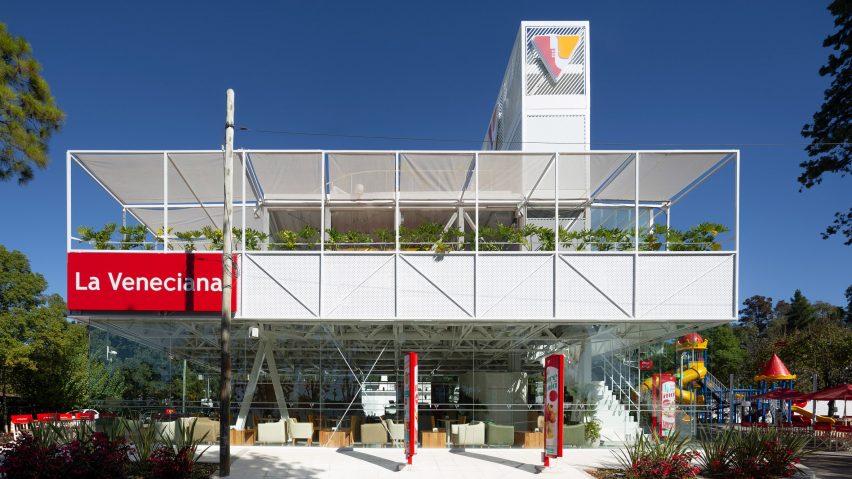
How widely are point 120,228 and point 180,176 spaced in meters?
2.04

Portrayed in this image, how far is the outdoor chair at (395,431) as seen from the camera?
14.7 m

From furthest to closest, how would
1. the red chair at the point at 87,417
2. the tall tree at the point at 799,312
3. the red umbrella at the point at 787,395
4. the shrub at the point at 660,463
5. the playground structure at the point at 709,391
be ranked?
the tall tree at the point at 799,312
the red umbrella at the point at 787,395
the playground structure at the point at 709,391
the red chair at the point at 87,417
the shrub at the point at 660,463

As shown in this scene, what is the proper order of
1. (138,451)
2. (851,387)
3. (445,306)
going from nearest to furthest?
(138,451) → (445,306) → (851,387)

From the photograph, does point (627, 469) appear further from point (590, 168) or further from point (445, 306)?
point (590, 168)

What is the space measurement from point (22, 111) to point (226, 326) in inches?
245

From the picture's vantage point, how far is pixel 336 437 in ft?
48.4

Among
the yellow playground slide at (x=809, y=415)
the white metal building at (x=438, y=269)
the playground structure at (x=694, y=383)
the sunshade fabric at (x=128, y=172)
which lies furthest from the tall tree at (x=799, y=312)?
the sunshade fabric at (x=128, y=172)

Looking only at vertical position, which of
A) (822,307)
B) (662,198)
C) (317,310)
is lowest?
(822,307)

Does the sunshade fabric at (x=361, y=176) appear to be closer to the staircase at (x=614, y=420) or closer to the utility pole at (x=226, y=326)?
Answer: the utility pole at (x=226, y=326)

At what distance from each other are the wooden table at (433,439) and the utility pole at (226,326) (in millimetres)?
5315

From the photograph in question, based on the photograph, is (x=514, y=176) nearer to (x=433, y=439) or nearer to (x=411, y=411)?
(x=411, y=411)

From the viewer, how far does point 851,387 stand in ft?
62.5

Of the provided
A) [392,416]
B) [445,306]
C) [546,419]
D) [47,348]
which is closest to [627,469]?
[546,419]

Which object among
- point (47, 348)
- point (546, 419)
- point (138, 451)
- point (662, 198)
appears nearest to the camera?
point (138, 451)
